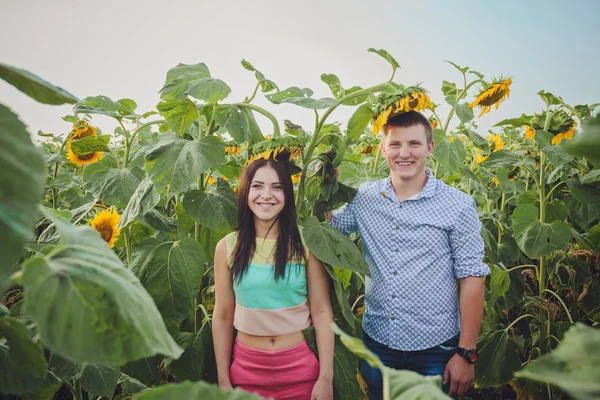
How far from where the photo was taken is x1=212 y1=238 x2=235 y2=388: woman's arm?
6.27 feet

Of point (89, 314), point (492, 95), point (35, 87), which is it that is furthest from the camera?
point (492, 95)

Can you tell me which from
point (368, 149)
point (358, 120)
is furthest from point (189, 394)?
point (368, 149)

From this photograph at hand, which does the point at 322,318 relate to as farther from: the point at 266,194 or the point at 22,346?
the point at 22,346

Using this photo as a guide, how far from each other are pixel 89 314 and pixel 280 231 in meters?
1.43

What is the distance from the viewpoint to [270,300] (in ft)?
6.04

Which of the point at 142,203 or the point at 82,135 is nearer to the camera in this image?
the point at 142,203

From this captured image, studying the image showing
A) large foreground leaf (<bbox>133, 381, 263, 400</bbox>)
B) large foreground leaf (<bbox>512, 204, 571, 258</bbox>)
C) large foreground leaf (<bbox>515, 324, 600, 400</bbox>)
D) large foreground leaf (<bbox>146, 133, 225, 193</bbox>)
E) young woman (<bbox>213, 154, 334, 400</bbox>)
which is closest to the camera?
large foreground leaf (<bbox>515, 324, 600, 400</bbox>)

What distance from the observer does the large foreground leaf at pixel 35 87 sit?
633mm

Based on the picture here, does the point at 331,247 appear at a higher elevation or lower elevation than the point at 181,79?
lower

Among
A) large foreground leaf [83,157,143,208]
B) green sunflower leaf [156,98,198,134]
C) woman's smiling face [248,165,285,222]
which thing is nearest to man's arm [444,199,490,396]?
woman's smiling face [248,165,285,222]

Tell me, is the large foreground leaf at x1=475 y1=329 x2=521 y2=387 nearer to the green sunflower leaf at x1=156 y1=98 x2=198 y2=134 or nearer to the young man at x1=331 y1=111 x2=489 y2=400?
the young man at x1=331 y1=111 x2=489 y2=400

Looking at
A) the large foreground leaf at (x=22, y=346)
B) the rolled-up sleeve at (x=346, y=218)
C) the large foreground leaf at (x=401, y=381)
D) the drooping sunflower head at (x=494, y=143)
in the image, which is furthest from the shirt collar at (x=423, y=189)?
the drooping sunflower head at (x=494, y=143)

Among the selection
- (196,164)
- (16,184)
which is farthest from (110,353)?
(196,164)

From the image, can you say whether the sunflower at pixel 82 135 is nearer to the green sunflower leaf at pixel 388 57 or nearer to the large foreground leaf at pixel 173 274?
the large foreground leaf at pixel 173 274
